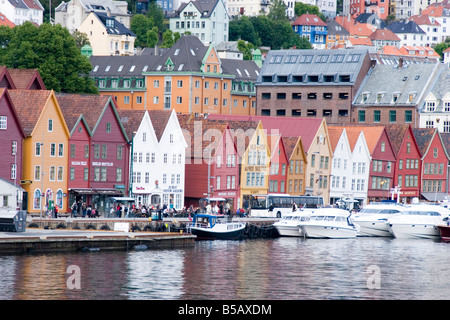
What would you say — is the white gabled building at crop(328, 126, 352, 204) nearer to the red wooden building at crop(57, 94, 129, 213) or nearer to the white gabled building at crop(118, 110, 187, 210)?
the white gabled building at crop(118, 110, 187, 210)

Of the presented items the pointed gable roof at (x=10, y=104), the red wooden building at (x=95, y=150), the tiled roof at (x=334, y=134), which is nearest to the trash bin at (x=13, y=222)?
the pointed gable roof at (x=10, y=104)

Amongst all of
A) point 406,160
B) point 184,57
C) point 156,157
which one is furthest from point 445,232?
point 184,57

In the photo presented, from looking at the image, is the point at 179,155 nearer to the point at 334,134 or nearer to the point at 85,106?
the point at 85,106

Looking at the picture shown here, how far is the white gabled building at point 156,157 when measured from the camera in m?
121

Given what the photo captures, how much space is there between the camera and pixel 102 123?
11625 centimetres

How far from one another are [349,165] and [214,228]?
1694 inches

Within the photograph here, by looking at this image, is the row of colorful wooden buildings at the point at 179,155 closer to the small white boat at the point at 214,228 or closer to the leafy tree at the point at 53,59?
the small white boat at the point at 214,228

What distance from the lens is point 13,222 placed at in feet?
299

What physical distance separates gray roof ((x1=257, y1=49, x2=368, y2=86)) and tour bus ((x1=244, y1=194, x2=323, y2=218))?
4108 cm

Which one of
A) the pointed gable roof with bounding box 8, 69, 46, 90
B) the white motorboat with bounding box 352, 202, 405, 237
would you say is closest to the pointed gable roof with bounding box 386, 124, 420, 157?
the white motorboat with bounding box 352, 202, 405, 237

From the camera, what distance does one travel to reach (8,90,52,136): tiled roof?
4348 inches

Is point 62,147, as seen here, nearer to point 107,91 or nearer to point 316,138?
point 316,138
